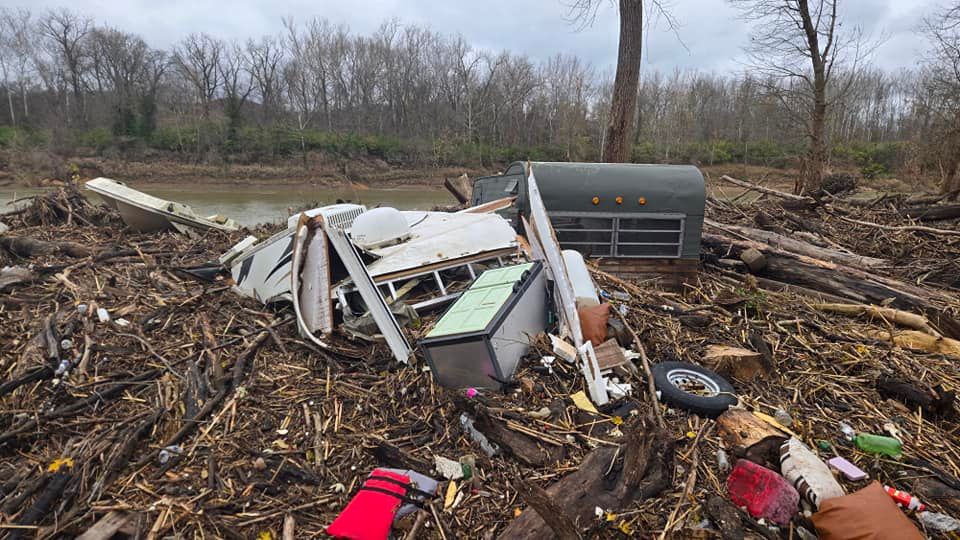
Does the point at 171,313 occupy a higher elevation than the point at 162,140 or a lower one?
lower

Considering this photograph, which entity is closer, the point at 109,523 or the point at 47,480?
the point at 109,523

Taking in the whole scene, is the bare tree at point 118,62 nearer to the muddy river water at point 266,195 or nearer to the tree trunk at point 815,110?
the muddy river water at point 266,195

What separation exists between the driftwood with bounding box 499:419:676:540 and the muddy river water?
20.1m

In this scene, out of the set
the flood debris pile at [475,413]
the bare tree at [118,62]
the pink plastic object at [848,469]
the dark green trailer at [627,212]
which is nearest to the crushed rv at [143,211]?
the flood debris pile at [475,413]

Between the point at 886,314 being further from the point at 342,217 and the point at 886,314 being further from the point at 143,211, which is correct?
the point at 143,211

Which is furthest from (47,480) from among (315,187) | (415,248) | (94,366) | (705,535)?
(315,187)

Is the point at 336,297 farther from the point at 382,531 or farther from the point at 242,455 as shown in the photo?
the point at 382,531

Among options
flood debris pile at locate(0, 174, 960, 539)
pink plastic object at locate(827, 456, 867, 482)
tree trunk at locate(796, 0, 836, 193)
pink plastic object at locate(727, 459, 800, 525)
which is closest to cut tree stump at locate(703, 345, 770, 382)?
flood debris pile at locate(0, 174, 960, 539)

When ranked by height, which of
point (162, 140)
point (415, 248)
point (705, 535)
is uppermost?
point (162, 140)

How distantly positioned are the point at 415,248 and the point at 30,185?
3188cm

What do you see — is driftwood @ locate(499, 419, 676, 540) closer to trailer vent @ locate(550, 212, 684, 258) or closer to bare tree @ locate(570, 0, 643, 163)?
trailer vent @ locate(550, 212, 684, 258)

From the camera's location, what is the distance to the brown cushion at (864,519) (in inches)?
77.7

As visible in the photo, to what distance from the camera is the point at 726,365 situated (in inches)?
137

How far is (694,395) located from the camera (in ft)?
9.95
